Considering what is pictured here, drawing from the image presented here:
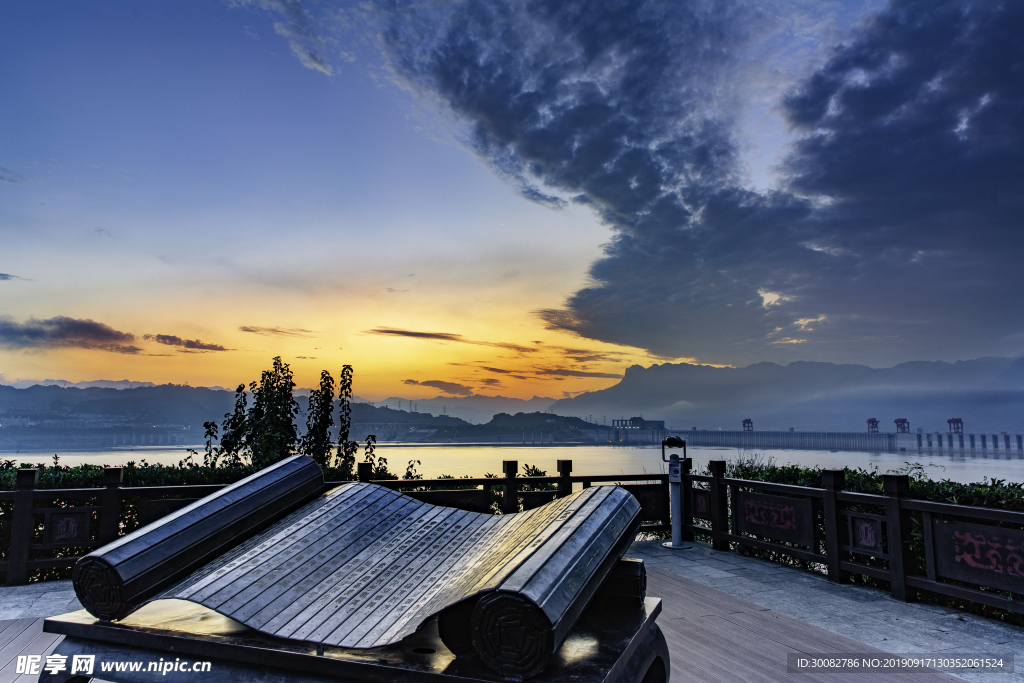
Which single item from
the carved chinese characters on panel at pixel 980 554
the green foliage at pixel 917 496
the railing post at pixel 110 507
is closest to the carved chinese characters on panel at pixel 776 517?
the green foliage at pixel 917 496

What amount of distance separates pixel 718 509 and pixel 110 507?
22.2ft

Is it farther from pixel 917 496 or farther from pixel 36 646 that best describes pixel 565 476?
pixel 36 646

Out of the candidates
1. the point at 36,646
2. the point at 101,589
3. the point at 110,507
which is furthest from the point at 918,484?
the point at 110,507

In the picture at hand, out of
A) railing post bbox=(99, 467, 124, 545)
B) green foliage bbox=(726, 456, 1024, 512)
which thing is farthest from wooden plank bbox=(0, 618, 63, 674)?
green foliage bbox=(726, 456, 1024, 512)

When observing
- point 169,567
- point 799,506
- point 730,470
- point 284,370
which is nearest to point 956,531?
point 799,506

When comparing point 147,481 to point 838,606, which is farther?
point 147,481

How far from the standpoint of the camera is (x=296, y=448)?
29.7 feet

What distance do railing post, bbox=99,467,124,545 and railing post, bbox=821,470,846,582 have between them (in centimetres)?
711

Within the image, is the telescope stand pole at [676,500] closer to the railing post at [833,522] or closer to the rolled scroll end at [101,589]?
the railing post at [833,522]

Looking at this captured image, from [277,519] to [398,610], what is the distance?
105cm

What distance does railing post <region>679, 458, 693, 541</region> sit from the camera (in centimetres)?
786

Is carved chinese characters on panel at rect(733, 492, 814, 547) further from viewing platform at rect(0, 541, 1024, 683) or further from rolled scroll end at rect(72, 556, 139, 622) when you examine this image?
rolled scroll end at rect(72, 556, 139, 622)

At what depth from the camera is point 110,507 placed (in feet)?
19.6

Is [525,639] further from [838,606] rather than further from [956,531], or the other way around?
[956,531]
